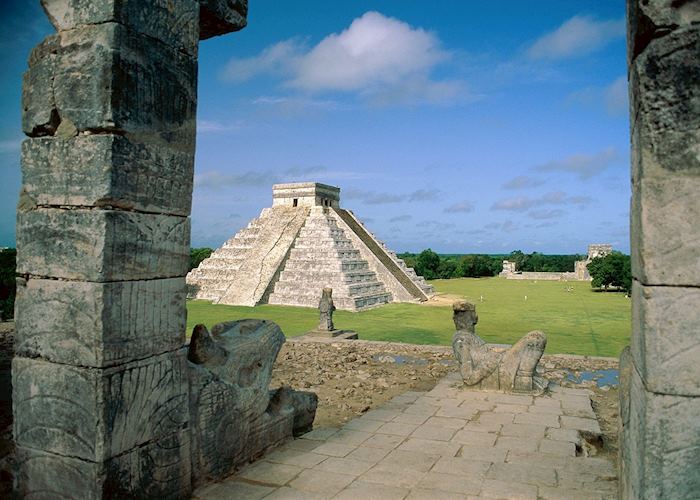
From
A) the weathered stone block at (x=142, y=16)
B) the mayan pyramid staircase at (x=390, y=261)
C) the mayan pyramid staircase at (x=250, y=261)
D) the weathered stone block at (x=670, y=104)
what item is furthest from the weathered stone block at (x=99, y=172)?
the mayan pyramid staircase at (x=390, y=261)

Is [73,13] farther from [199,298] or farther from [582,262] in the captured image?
[582,262]

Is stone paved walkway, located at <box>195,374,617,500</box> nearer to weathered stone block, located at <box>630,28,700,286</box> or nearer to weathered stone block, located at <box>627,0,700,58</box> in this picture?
weathered stone block, located at <box>630,28,700,286</box>

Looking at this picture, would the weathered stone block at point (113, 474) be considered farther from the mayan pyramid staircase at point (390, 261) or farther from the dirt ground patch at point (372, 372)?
the mayan pyramid staircase at point (390, 261)

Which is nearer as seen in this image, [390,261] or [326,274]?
[326,274]

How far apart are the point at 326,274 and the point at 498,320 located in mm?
8767

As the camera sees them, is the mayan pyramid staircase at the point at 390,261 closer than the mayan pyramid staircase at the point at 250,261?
No

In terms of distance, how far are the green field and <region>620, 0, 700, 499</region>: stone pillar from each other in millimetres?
10890

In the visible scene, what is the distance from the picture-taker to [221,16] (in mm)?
4551

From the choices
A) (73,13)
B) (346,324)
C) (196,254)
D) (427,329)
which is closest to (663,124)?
(73,13)

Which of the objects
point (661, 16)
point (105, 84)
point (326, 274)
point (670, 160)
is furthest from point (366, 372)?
point (326, 274)

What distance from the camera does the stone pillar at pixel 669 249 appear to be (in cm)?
244

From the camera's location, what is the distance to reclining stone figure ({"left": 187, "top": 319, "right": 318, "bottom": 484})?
423 centimetres

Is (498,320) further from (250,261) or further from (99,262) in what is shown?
(99,262)

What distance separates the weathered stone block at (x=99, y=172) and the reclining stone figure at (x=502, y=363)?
528 centimetres
